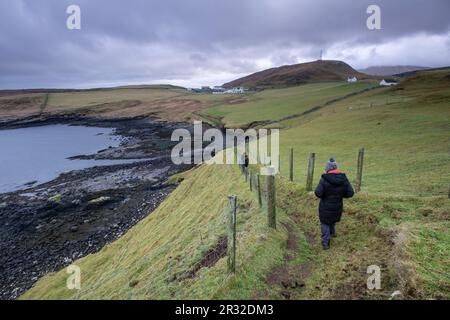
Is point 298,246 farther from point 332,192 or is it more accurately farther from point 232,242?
point 232,242

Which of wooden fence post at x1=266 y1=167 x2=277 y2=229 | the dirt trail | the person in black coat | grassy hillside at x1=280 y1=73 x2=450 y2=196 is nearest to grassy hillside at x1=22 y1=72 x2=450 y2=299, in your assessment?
the dirt trail

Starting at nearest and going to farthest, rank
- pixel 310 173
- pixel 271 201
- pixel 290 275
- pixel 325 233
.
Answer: pixel 290 275, pixel 325 233, pixel 271 201, pixel 310 173

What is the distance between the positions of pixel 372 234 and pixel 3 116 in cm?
20172

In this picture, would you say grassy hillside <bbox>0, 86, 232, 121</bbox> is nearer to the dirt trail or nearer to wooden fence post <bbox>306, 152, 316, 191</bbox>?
wooden fence post <bbox>306, 152, 316, 191</bbox>

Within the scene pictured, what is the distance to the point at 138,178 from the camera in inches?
1890

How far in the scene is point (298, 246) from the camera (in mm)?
12156

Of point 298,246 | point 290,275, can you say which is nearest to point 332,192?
point 298,246

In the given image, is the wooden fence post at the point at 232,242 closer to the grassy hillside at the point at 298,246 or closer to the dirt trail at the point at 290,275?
the grassy hillside at the point at 298,246

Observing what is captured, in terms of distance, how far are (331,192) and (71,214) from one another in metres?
31.9

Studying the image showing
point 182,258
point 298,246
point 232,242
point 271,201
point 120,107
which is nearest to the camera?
point 232,242

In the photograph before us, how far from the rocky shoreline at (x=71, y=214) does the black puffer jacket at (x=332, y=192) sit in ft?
69.8

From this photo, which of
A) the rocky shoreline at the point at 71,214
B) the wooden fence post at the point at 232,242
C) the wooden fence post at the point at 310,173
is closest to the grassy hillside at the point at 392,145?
the wooden fence post at the point at 310,173

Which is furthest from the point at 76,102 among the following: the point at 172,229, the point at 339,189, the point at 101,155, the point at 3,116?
the point at 339,189
